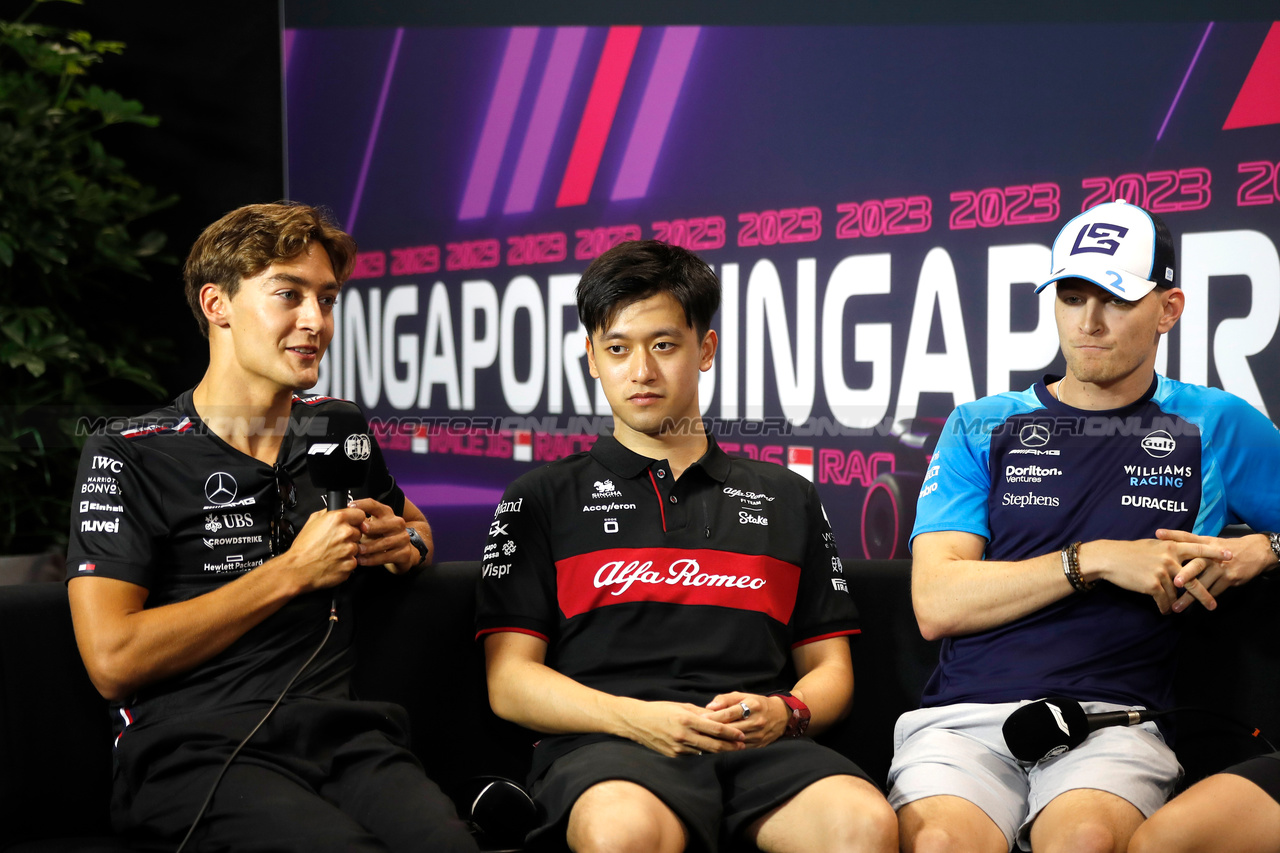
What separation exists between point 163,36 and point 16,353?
170cm

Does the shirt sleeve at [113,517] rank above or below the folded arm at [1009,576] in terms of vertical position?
above

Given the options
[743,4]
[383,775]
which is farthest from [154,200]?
[383,775]

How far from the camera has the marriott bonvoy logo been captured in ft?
6.26

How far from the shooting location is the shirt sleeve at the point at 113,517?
5.58ft

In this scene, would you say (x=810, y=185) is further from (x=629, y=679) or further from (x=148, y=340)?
(x=148, y=340)

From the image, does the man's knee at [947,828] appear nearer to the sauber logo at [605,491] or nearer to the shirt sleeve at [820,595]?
the shirt sleeve at [820,595]

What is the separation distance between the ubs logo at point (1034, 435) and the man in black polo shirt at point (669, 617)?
42cm

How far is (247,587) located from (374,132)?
336cm

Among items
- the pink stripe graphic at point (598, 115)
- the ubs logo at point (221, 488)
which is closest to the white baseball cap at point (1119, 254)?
the ubs logo at point (221, 488)

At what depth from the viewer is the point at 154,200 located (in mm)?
4551

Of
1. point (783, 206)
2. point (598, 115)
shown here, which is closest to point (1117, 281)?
point (783, 206)

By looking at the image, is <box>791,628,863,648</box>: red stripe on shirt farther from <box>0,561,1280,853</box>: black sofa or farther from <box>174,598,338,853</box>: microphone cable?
<box>174,598,338,853</box>: microphone cable

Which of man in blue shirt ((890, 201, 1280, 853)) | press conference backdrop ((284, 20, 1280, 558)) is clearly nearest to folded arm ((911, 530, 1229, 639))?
man in blue shirt ((890, 201, 1280, 853))

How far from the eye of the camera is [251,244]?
1916 millimetres
